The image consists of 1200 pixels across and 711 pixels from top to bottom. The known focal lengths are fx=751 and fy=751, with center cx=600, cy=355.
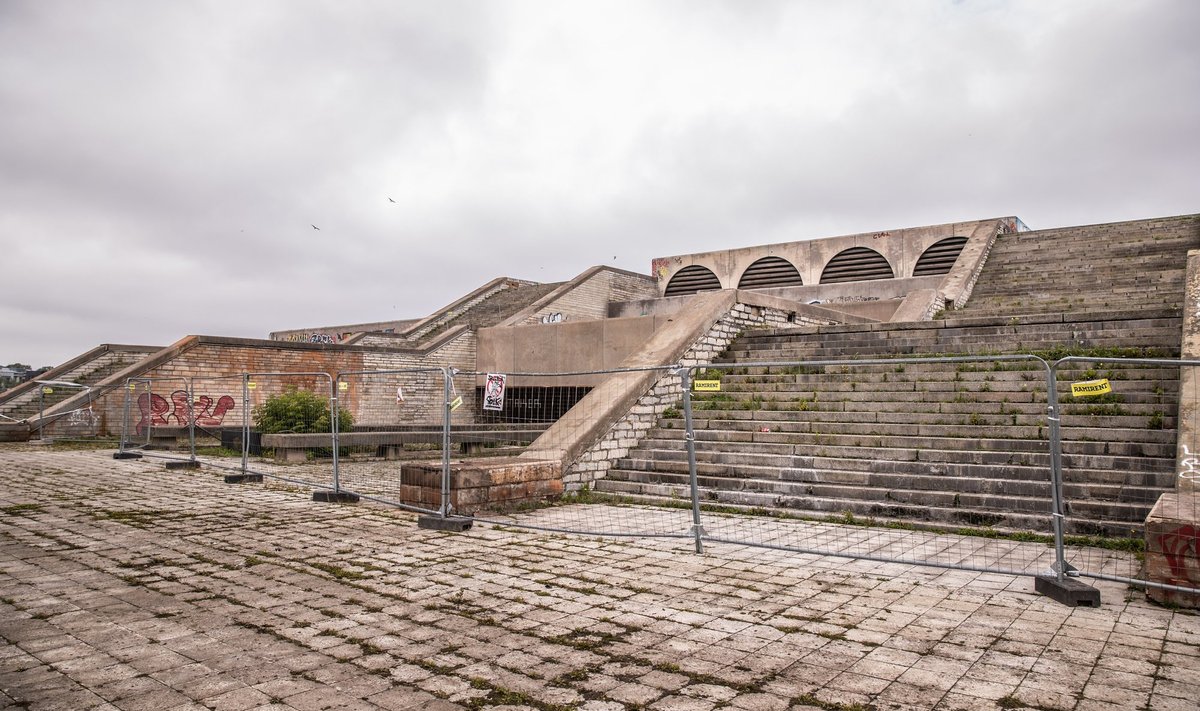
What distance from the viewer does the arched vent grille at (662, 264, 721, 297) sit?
28.0 meters

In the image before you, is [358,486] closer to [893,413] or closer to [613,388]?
[613,388]

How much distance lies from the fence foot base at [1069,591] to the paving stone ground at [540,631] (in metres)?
0.12

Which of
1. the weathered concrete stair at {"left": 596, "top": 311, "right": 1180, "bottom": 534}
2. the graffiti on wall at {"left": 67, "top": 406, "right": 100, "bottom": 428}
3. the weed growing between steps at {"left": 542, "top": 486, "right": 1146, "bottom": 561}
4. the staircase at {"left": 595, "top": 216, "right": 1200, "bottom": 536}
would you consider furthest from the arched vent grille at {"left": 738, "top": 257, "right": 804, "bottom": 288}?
the graffiti on wall at {"left": 67, "top": 406, "right": 100, "bottom": 428}

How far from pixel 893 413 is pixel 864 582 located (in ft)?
14.8

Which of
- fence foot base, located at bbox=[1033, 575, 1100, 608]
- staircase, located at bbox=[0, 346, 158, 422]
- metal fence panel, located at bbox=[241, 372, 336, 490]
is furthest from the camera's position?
staircase, located at bbox=[0, 346, 158, 422]

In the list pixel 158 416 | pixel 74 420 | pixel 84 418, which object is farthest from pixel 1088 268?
pixel 74 420

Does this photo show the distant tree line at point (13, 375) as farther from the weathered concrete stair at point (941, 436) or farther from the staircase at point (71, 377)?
the weathered concrete stair at point (941, 436)

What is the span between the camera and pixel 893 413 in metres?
9.20

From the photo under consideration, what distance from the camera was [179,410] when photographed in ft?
56.3

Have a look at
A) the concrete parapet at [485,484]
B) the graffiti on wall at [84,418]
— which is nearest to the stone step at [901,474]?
the concrete parapet at [485,484]

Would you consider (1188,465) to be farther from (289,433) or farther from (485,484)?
(289,433)

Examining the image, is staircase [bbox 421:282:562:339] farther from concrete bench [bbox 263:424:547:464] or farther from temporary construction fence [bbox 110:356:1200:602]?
temporary construction fence [bbox 110:356:1200:602]

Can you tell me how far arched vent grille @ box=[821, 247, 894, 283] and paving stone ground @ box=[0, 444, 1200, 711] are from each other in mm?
19959

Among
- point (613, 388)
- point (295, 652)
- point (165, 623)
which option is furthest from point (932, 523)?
point (165, 623)
